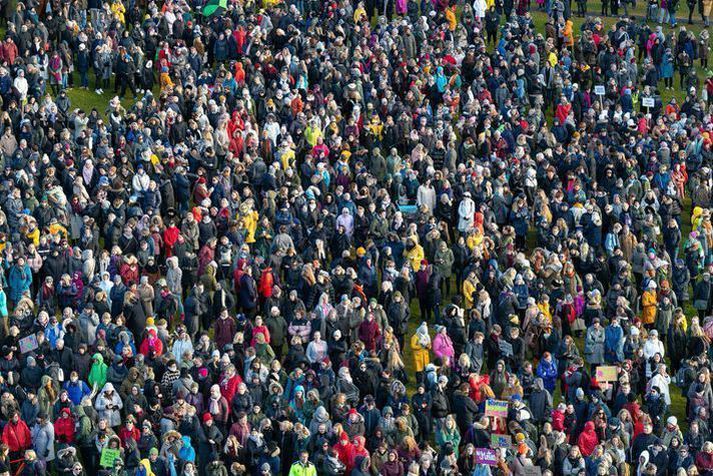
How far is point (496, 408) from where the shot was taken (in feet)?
128

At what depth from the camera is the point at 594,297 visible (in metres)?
43.6

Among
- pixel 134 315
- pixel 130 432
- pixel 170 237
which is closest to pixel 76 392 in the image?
pixel 130 432

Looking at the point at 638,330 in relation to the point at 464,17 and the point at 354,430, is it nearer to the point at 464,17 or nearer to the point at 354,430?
the point at 354,430

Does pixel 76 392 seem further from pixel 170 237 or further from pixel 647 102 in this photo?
pixel 647 102

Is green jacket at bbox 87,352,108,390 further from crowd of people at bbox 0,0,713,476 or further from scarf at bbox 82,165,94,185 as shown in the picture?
scarf at bbox 82,165,94,185

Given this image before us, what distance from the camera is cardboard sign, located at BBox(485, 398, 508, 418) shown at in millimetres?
39062

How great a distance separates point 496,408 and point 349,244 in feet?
27.2

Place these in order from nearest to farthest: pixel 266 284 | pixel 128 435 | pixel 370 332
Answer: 1. pixel 128 435
2. pixel 370 332
3. pixel 266 284

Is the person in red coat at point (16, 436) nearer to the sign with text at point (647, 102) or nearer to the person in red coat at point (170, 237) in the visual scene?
the person in red coat at point (170, 237)

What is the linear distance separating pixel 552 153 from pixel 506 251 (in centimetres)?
640

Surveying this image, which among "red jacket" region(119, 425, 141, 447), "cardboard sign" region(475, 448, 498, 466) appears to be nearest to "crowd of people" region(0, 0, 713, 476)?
"cardboard sign" region(475, 448, 498, 466)

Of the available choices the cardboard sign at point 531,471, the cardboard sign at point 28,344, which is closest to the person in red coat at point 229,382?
the cardboard sign at point 28,344

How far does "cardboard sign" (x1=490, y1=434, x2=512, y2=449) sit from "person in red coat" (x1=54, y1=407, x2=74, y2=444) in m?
7.71

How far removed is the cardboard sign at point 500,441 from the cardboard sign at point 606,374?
2.82 m
